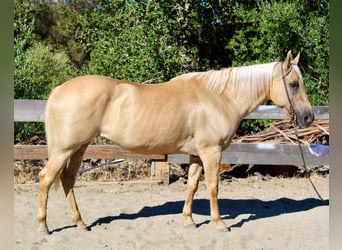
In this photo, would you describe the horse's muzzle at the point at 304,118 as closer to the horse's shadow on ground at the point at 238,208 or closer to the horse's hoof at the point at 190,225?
the horse's shadow on ground at the point at 238,208

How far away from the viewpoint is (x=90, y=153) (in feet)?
20.3

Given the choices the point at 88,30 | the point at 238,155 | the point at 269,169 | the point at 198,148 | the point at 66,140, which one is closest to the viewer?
the point at 66,140

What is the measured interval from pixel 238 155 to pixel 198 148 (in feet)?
8.26

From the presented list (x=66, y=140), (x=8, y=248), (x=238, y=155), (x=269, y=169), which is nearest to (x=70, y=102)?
(x=66, y=140)

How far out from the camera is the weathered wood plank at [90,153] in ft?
20.0

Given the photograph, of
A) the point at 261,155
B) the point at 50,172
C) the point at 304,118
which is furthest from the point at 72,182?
the point at 261,155

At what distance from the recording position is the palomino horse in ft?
12.6

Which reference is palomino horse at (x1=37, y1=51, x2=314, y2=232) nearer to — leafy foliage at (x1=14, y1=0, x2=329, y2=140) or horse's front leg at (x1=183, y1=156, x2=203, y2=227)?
horse's front leg at (x1=183, y1=156, x2=203, y2=227)

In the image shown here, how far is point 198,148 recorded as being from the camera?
4145mm

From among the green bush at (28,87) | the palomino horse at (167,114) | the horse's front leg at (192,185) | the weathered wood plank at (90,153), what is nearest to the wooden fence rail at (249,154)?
the weathered wood plank at (90,153)

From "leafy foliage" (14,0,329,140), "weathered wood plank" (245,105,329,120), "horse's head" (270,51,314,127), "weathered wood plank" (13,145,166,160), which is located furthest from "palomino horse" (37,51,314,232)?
"leafy foliage" (14,0,329,140)

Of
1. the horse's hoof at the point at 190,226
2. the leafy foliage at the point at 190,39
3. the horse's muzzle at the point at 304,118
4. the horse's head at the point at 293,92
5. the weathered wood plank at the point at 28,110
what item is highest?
the leafy foliage at the point at 190,39

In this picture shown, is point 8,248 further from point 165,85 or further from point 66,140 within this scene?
point 165,85

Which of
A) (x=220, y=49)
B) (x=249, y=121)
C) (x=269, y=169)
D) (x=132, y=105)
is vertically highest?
(x=220, y=49)
